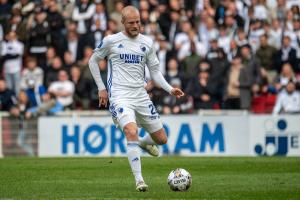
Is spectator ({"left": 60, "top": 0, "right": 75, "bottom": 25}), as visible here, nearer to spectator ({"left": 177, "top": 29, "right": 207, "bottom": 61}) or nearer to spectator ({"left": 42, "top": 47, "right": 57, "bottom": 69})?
spectator ({"left": 42, "top": 47, "right": 57, "bottom": 69})

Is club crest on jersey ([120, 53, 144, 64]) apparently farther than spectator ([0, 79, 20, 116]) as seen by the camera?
No

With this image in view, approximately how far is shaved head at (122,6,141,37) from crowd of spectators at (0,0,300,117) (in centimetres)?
1140

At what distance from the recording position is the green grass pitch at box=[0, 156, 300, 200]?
40.7 ft

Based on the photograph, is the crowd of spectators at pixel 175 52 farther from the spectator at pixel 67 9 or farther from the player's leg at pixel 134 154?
the player's leg at pixel 134 154

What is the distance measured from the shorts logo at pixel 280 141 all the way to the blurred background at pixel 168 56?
2.32 ft

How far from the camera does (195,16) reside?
2777 centimetres

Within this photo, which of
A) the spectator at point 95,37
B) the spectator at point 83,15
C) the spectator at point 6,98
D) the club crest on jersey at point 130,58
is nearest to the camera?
Result: the club crest on jersey at point 130,58

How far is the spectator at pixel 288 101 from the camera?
24234mm

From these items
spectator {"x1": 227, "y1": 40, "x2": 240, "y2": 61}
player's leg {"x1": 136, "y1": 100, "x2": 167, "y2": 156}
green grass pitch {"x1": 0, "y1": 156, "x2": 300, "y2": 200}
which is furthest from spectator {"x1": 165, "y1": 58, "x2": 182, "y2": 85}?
player's leg {"x1": 136, "y1": 100, "x2": 167, "y2": 156}

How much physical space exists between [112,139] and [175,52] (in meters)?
3.69

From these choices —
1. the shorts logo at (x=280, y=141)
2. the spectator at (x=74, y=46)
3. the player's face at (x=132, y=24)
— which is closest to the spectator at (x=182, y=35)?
the spectator at (x=74, y=46)

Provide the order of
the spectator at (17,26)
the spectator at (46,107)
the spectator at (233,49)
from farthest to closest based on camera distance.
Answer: the spectator at (17,26), the spectator at (233,49), the spectator at (46,107)

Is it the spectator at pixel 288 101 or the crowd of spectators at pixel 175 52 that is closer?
the spectator at pixel 288 101

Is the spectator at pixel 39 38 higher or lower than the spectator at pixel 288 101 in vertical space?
higher
